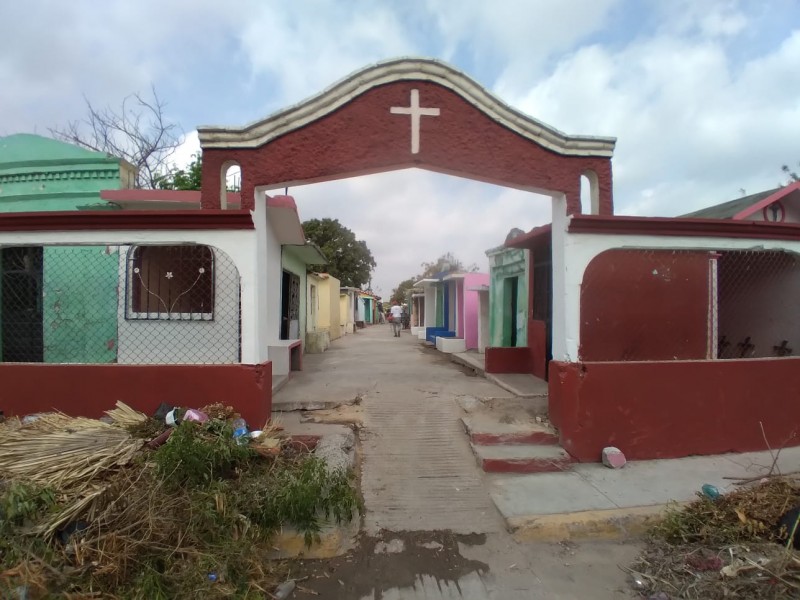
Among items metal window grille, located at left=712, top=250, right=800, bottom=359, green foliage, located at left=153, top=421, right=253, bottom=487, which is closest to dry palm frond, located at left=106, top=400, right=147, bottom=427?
green foliage, located at left=153, top=421, right=253, bottom=487

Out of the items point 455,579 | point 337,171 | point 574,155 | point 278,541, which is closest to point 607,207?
point 574,155

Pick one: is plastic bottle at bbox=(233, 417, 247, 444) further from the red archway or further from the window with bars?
the window with bars

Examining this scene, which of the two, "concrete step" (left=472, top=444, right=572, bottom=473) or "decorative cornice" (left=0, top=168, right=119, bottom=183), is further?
"decorative cornice" (left=0, top=168, right=119, bottom=183)

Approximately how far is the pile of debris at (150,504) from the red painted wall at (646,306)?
4.07 meters

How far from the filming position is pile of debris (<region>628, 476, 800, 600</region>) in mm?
2691

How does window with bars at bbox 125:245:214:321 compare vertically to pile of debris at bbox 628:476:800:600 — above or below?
above

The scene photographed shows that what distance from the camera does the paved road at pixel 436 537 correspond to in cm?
295

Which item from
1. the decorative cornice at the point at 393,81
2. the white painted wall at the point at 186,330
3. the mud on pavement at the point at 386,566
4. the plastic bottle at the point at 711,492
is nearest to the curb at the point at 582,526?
the mud on pavement at the point at 386,566

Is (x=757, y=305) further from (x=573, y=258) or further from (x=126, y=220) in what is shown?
(x=126, y=220)

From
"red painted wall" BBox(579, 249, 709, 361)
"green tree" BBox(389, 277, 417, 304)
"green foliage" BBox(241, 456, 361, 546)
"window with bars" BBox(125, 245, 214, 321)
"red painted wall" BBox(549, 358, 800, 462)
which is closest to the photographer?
"green foliage" BBox(241, 456, 361, 546)

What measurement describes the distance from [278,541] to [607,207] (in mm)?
4482

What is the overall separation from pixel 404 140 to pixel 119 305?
4.56 m

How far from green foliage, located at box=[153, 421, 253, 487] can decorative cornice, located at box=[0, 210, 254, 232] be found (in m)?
1.86

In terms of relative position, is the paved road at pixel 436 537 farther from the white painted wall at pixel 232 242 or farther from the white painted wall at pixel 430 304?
the white painted wall at pixel 430 304
